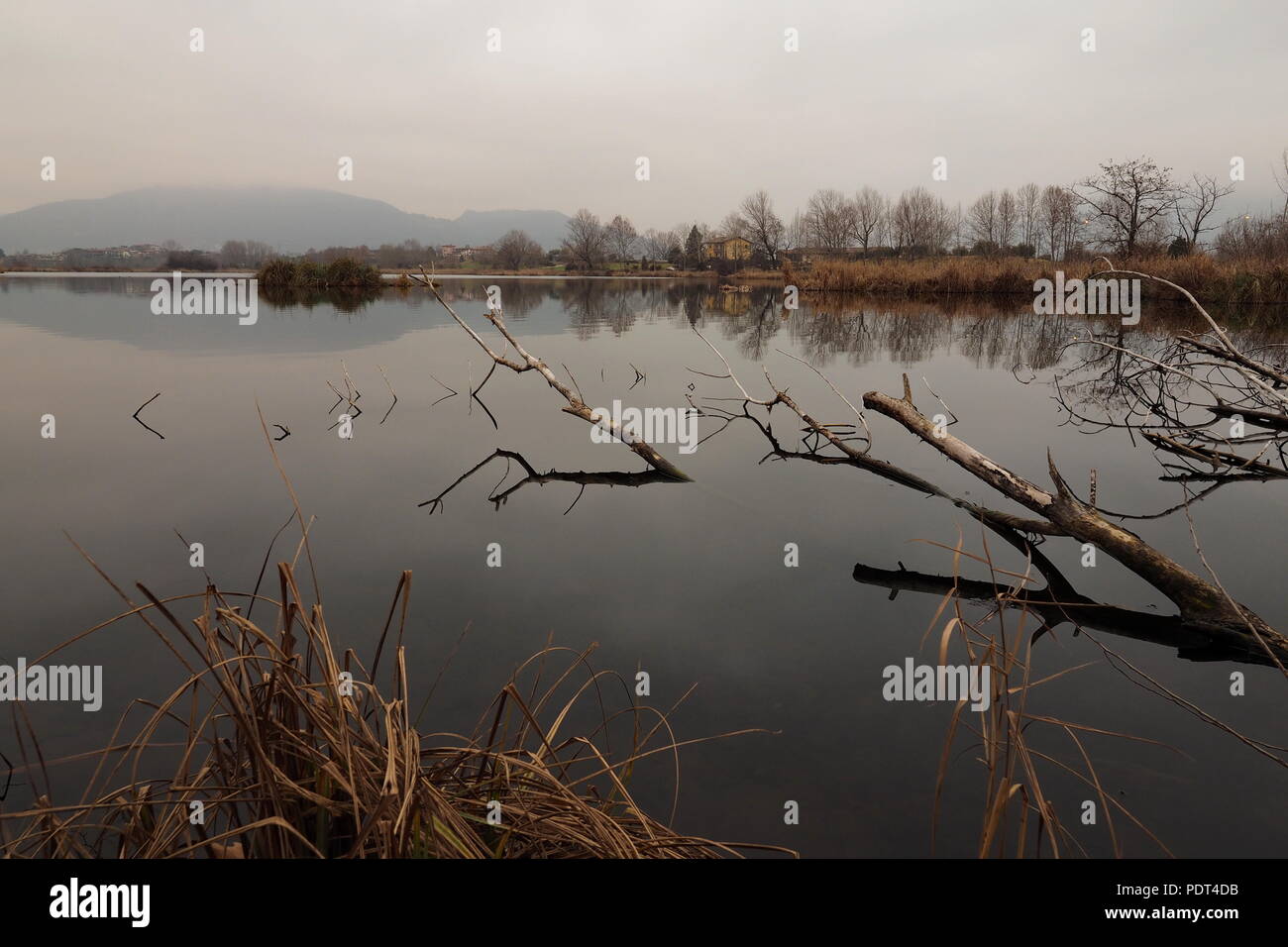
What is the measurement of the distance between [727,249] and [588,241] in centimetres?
1669

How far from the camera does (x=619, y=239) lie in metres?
90.4

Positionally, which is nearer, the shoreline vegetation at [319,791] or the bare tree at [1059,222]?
the shoreline vegetation at [319,791]

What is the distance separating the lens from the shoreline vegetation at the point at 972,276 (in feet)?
78.0

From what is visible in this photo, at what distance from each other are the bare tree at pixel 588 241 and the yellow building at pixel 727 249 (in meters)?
12.0

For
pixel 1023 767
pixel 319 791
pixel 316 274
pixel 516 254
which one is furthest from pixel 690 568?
pixel 516 254

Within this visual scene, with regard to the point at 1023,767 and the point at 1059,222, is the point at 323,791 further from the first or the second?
the point at 1059,222

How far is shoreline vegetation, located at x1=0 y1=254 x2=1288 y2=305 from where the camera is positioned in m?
23.8

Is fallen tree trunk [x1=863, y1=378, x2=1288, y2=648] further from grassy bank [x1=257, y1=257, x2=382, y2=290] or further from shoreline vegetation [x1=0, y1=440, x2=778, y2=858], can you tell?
grassy bank [x1=257, y1=257, x2=382, y2=290]

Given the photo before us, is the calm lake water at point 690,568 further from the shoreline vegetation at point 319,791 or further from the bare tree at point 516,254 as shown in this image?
the bare tree at point 516,254

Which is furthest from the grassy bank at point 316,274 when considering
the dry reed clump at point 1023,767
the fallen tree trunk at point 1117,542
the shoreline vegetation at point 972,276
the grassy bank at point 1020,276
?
the dry reed clump at point 1023,767
